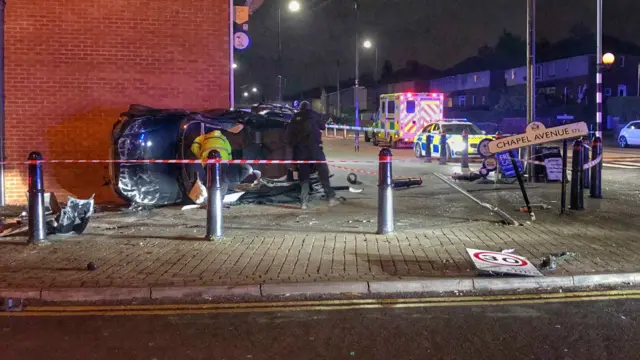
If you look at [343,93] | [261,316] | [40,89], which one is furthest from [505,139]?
[343,93]

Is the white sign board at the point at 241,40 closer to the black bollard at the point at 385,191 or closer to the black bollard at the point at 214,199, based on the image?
the black bollard at the point at 214,199

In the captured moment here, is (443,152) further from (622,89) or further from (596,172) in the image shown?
(622,89)

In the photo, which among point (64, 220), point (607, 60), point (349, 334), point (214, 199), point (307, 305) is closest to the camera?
point (349, 334)

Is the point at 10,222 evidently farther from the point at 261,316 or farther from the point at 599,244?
the point at 599,244

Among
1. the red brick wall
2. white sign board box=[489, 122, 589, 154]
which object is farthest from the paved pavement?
the red brick wall

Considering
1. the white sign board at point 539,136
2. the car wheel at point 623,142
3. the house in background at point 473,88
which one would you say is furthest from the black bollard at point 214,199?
the house in background at point 473,88

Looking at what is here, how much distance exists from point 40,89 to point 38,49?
700mm

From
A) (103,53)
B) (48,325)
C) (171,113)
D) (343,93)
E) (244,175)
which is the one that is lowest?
(48,325)

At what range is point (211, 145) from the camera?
34.9 feet

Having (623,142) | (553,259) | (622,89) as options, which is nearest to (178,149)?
(553,259)

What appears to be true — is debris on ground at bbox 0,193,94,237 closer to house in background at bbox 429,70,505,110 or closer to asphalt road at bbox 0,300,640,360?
asphalt road at bbox 0,300,640,360

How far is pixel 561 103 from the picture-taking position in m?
59.5

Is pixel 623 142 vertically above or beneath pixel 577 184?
above

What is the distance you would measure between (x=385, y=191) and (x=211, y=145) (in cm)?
329
